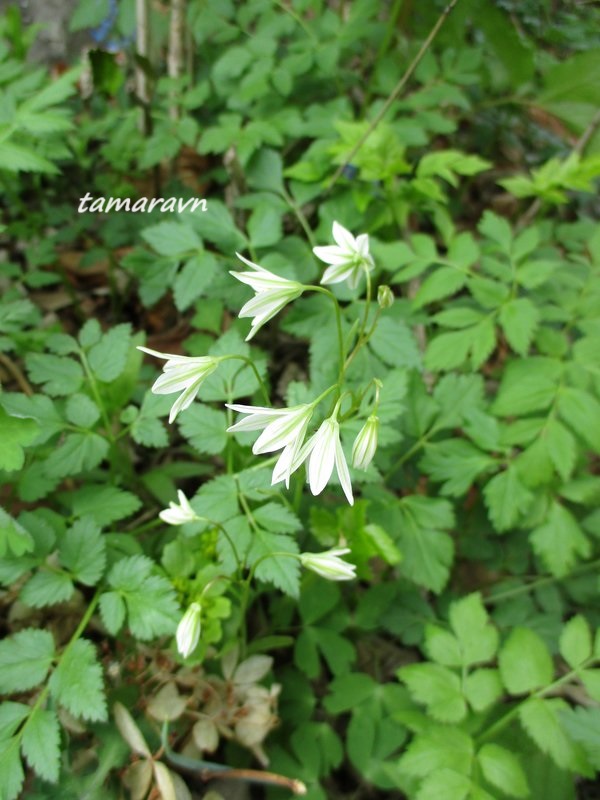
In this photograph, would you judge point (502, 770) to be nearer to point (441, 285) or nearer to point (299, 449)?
point (299, 449)

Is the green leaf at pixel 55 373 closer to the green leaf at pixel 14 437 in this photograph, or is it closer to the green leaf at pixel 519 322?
the green leaf at pixel 14 437

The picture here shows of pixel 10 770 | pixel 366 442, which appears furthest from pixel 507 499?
pixel 10 770

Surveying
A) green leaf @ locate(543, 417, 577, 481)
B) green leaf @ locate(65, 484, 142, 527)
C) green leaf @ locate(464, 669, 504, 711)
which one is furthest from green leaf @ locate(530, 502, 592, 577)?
green leaf @ locate(65, 484, 142, 527)

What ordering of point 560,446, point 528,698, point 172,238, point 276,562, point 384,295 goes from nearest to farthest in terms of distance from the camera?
point 384,295, point 276,562, point 528,698, point 560,446, point 172,238

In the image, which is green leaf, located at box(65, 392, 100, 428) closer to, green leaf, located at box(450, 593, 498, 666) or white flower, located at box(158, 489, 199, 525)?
white flower, located at box(158, 489, 199, 525)

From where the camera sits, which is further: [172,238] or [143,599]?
[172,238]

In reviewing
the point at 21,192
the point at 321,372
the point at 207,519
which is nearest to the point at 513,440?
the point at 321,372

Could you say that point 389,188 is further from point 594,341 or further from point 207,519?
point 207,519

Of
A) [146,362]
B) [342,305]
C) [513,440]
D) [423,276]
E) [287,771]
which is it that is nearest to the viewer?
[287,771]
